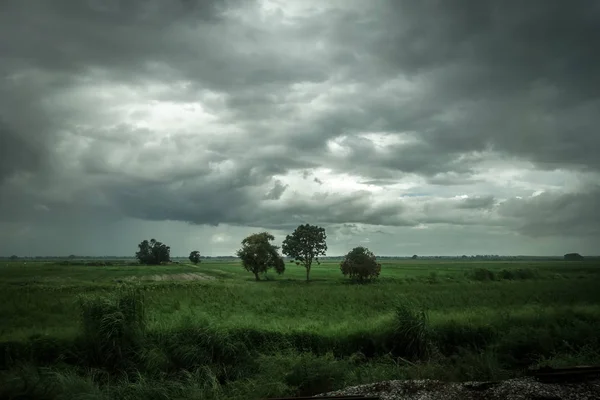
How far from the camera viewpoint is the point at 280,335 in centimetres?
2088

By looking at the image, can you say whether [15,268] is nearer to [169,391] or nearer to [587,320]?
[169,391]

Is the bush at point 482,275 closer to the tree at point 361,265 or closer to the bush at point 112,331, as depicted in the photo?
the tree at point 361,265

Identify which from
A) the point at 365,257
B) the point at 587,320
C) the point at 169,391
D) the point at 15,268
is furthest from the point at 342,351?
the point at 365,257

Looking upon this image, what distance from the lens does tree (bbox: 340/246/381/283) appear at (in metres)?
57.5

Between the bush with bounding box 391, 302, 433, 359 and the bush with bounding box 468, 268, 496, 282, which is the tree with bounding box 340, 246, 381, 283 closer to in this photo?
the bush with bounding box 468, 268, 496, 282

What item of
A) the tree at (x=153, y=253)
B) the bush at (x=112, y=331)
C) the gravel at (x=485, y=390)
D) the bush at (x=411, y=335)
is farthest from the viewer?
the tree at (x=153, y=253)

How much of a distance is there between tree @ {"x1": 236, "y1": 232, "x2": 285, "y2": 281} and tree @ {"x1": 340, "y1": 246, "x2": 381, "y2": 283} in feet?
39.3

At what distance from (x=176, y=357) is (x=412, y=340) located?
35.1ft

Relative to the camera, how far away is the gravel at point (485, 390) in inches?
378

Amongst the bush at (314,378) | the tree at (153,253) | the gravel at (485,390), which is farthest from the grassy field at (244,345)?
the tree at (153,253)

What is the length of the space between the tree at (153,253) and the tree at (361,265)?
25076 millimetres

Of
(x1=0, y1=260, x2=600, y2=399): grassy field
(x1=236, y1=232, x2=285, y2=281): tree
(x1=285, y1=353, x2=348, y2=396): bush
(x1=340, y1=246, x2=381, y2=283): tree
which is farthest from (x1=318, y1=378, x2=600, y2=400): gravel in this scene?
(x1=236, y1=232, x2=285, y2=281): tree

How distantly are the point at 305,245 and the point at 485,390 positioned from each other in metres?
61.4

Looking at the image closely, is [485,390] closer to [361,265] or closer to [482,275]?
[361,265]
